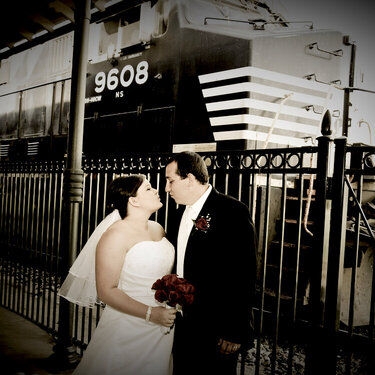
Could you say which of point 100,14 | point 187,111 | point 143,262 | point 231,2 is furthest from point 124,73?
point 143,262

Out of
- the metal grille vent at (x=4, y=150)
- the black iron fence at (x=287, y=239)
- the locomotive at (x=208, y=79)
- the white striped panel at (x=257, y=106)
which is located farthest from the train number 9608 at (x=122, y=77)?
the metal grille vent at (x=4, y=150)

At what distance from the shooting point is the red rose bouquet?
2.03 meters

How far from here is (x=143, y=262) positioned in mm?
2316

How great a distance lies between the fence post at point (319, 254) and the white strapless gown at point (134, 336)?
2.92ft

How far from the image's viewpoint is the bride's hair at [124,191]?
2447mm

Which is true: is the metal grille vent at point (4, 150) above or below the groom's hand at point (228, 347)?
above

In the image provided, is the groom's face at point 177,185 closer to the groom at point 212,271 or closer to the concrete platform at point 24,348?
the groom at point 212,271

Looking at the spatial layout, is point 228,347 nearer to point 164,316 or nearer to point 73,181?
point 164,316

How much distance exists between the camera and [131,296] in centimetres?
234

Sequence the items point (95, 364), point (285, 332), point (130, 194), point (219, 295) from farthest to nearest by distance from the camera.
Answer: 1. point (285, 332)
2. point (130, 194)
3. point (95, 364)
4. point (219, 295)

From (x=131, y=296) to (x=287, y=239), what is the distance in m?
2.74

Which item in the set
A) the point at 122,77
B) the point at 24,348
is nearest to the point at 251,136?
the point at 122,77

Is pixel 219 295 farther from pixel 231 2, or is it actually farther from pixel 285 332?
pixel 231 2

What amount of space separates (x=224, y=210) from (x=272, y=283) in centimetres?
258
